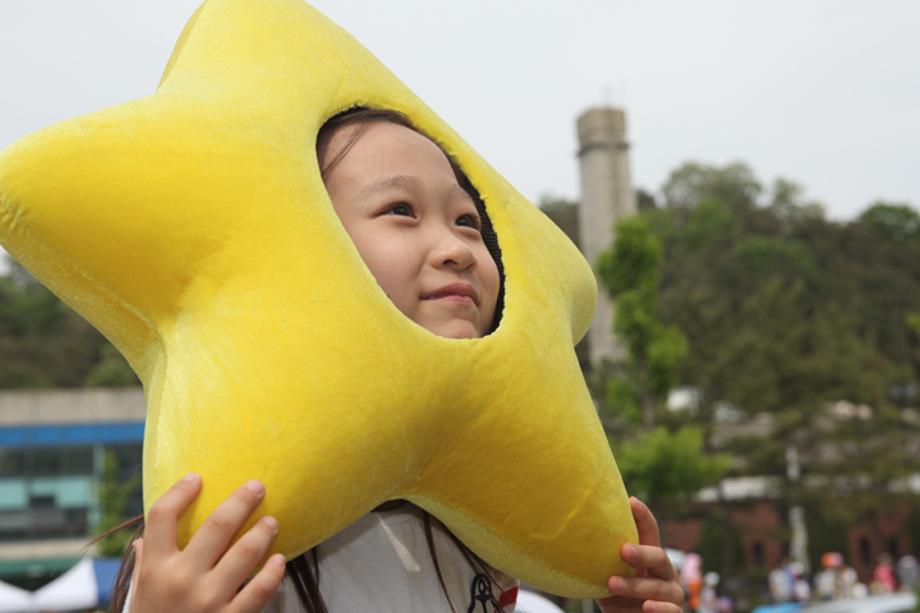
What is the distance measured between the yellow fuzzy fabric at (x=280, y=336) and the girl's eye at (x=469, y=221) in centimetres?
15

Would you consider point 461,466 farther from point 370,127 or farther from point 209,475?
point 370,127

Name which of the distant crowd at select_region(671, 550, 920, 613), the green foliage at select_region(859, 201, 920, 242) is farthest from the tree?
the green foliage at select_region(859, 201, 920, 242)

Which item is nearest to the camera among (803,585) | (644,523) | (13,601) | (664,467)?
(644,523)

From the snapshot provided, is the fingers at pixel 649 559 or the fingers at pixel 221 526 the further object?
the fingers at pixel 649 559

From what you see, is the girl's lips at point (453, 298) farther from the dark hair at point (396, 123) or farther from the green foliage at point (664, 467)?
the green foliage at point (664, 467)

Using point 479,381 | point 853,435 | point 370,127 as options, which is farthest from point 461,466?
point 853,435

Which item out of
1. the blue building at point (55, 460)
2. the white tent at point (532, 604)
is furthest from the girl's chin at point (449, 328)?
the blue building at point (55, 460)

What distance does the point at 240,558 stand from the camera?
1145mm

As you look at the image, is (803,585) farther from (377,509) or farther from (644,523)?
(377,509)

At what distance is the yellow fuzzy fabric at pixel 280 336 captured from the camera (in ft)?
3.98

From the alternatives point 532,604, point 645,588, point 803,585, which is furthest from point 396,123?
point 803,585

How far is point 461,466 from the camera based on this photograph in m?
1.42

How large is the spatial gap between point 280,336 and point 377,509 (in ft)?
1.50

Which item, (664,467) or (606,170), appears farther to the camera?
(606,170)
